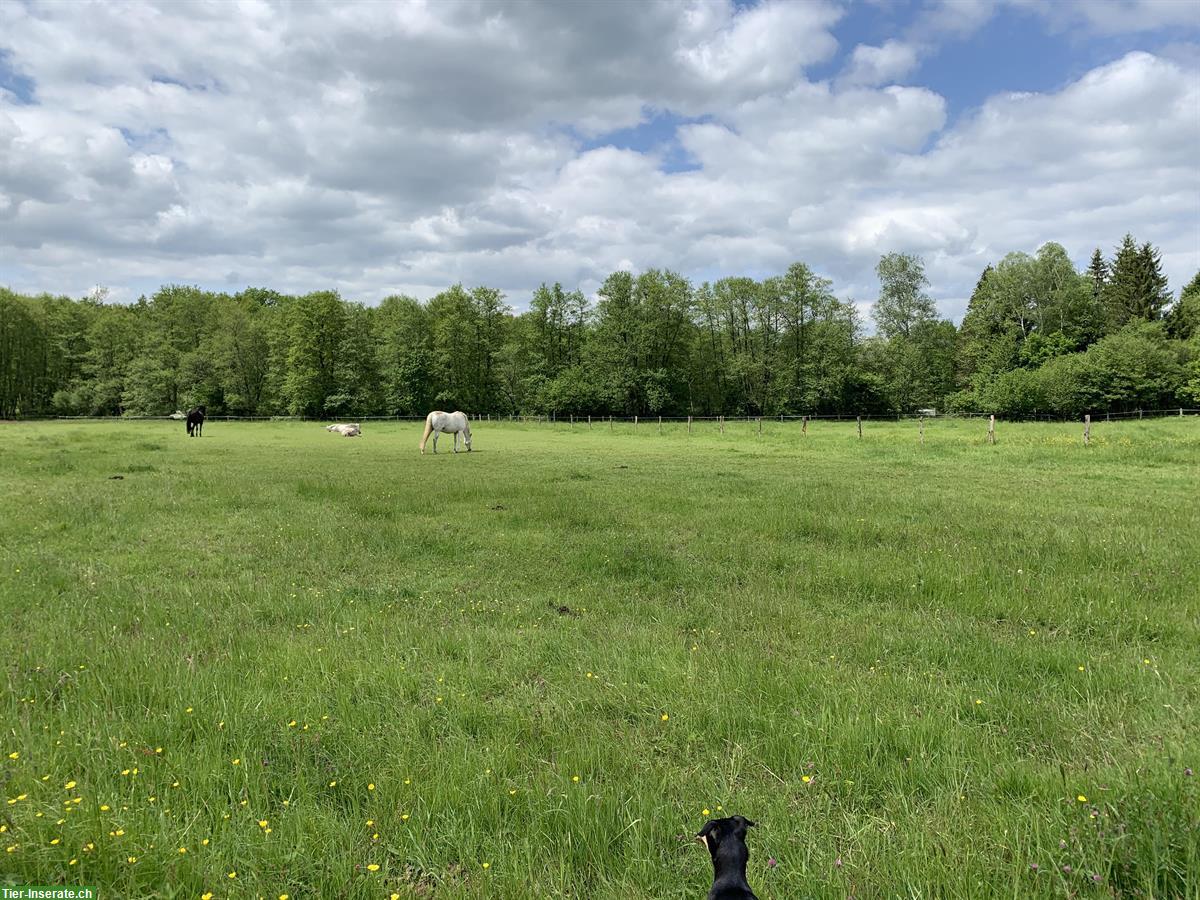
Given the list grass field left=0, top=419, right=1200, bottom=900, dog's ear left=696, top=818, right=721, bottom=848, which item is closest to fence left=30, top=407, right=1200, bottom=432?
grass field left=0, top=419, right=1200, bottom=900

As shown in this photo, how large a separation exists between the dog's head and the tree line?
75.8 metres

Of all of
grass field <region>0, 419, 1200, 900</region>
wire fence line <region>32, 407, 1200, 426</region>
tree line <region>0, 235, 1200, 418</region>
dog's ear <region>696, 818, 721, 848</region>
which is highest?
tree line <region>0, 235, 1200, 418</region>

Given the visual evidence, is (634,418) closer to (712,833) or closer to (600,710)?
(600,710)

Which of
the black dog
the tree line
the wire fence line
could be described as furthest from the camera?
the tree line

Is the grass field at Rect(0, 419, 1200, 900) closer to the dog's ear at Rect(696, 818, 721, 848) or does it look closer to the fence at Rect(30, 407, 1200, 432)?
the dog's ear at Rect(696, 818, 721, 848)

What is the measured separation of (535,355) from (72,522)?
74.2 meters

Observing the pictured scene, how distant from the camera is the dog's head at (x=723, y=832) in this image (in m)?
2.13

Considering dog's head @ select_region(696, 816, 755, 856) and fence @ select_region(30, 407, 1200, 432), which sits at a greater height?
fence @ select_region(30, 407, 1200, 432)

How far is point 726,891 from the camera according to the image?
1.85m

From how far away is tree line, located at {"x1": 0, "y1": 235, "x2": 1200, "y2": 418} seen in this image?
77875 mm

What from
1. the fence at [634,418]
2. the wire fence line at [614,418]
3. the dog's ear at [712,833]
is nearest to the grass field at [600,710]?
the dog's ear at [712,833]

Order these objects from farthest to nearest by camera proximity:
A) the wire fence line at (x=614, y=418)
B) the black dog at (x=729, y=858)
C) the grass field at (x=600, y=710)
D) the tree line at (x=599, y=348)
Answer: the tree line at (x=599, y=348) < the wire fence line at (x=614, y=418) < the grass field at (x=600, y=710) < the black dog at (x=729, y=858)

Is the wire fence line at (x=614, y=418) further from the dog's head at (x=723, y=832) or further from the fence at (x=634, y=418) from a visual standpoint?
the dog's head at (x=723, y=832)

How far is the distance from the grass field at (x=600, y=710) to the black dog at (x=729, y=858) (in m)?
0.86
